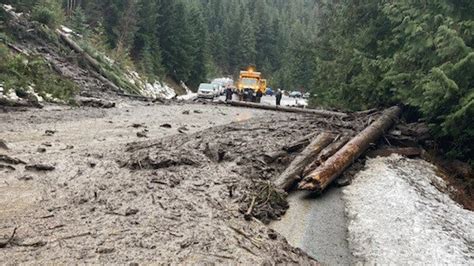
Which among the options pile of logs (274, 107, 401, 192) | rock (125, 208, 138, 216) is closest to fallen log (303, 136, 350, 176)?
pile of logs (274, 107, 401, 192)

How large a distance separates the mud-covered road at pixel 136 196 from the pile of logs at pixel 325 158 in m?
0.48

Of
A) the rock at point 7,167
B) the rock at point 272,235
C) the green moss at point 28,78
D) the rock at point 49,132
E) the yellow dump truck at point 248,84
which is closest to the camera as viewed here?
the rock at point 272,235

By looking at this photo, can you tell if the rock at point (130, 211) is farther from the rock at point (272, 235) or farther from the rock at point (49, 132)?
A: the rock at point (49, 132)

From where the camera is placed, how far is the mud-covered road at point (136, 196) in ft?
17.2

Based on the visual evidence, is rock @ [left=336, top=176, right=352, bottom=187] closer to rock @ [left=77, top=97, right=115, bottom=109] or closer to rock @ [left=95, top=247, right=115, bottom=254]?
rock @ [left=95, top=247, right=115, bottom=254]

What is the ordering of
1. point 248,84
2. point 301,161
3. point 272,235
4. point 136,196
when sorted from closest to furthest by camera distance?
point 272,235 < point 136,196 < point 301,161 < point 248,84

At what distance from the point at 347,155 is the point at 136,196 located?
16.6ft

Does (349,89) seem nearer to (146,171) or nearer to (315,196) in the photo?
(315,196)

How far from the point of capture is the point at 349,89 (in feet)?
59.6

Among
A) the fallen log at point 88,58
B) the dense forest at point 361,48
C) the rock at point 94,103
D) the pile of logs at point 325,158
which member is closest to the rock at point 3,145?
the pile of logs at point 325,158

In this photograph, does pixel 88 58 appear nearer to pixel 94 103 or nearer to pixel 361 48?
pixel 94 103

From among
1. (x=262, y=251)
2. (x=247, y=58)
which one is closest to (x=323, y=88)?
(x=262, y=251)

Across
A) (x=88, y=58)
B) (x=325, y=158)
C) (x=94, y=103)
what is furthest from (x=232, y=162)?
(x=88, y=58)

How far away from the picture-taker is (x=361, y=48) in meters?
18.5
